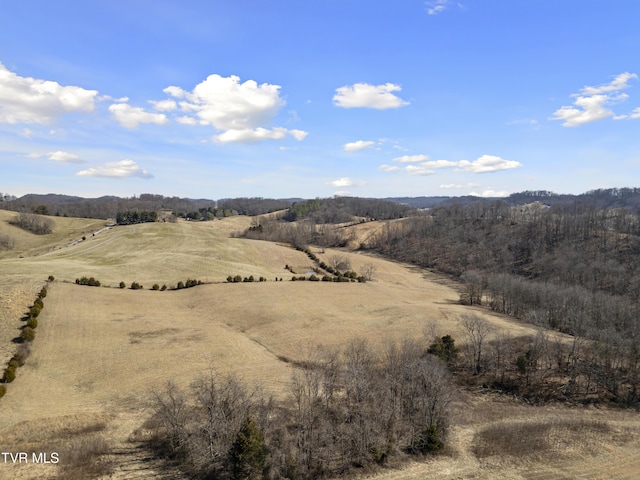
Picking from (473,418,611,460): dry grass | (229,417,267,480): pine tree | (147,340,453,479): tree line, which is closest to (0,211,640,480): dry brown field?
(473,418,611,460): dry grass

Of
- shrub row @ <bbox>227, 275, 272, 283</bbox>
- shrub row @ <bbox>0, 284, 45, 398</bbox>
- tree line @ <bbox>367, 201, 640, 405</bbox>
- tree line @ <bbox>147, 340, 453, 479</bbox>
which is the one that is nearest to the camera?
tree line @ <bbox>147, 340, 453, 479</bbox>

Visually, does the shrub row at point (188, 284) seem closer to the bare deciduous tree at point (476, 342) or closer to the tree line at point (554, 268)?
the bare deciduous tree at point (476, 342)

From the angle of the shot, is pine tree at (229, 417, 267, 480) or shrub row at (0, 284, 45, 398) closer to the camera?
pine tree at (229, 417, 267, 480)

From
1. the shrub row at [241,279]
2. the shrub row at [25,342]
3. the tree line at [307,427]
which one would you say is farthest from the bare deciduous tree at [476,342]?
the shrub row at [25,342]

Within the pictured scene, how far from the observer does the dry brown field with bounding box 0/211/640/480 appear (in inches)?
901

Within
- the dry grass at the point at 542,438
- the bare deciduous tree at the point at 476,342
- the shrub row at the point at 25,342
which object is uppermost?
the shrub row at the point at 25,342

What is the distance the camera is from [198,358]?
3631 cm

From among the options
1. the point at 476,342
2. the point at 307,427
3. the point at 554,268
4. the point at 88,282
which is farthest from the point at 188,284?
the point at 554,268

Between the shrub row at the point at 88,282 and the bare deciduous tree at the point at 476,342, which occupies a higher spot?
the shrub row at the point at 88,282

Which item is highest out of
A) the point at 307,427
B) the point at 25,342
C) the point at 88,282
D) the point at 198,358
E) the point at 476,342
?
the point at 88,282

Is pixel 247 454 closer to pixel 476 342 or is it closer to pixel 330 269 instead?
pixel 476 342

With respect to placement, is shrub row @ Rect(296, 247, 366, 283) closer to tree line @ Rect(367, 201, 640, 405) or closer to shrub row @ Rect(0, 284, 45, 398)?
tree line @ Rect(367, 201, 640, 405)

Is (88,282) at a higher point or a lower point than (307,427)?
higher

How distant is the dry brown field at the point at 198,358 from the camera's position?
75.0 feet
